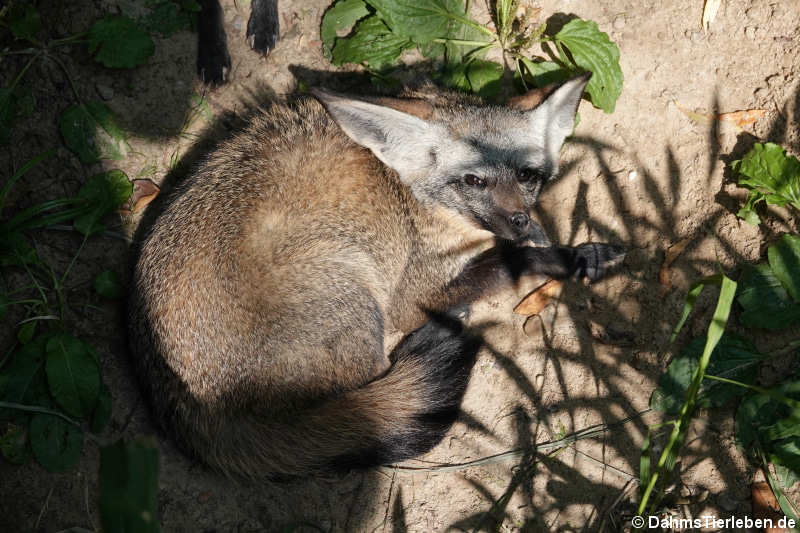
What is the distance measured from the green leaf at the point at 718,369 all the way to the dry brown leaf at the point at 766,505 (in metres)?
0.47

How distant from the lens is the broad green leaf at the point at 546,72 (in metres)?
3.76

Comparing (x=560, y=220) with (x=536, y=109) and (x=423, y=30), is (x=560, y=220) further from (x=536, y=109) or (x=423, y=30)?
(x=423, y=30)

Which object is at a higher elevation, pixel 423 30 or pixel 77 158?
pixel 423 30

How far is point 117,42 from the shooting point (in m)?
3.71

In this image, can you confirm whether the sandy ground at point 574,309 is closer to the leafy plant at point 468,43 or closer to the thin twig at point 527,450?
the thin twig at point 527,450

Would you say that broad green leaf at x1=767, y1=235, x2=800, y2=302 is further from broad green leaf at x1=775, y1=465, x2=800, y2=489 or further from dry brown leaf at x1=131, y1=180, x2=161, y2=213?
dry brown leaf at x1=131, y1=180, x2=161, y2=213

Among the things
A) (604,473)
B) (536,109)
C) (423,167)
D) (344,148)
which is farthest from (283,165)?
(604,473)

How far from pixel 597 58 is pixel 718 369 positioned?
6.06ft

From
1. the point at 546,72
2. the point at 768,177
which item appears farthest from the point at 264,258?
the point at 768,177

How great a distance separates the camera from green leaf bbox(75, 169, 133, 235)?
3.64m

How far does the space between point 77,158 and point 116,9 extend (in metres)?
0.95

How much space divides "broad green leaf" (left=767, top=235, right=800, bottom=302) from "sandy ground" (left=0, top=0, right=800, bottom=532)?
0.21 meters

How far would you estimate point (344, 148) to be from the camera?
3.38m

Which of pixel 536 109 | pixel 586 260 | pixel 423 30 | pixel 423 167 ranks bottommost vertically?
pixel 586 260
